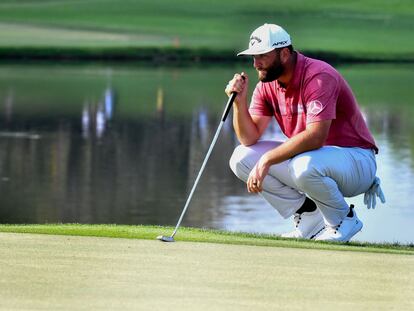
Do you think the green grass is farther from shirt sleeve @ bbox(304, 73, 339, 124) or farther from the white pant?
shirt sleeve @ bbox(304, 73, 339, 124)

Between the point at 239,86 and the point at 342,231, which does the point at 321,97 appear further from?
the point at 342,231

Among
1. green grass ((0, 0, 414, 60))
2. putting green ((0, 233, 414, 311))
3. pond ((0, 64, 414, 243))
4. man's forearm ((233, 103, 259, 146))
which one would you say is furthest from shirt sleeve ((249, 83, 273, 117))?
green grass ((0, 0, 414, 60))

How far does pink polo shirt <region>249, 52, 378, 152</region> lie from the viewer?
7461 mm

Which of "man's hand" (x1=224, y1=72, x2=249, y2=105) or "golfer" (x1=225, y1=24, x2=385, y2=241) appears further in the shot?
"man's hand" (x1=224, y1=72, x2=249, y2=105)

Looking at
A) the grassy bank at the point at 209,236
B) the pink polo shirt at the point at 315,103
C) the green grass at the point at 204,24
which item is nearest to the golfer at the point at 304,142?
the pink polo shirt at the point at 315,103

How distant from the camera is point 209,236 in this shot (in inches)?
290

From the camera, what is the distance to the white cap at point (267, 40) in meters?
7.42

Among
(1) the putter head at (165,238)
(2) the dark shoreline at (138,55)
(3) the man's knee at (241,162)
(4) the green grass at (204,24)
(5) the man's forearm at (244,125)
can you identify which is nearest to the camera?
(1) the putter head at (165,238)

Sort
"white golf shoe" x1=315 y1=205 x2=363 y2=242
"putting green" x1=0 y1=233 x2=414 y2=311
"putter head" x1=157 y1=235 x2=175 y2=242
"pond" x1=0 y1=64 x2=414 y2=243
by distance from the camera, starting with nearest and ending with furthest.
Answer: "putting green" x1=0 y1=233 x2=414 y2=311, "putter head" x1=157 y1=235 x2=175 y2=242, "white golf shoe" x1=315 y1=205 x2=363 y2=242, "pond" x1=0 y1=64 x2=414 y2=243

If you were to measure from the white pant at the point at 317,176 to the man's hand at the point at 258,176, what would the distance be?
0.16m

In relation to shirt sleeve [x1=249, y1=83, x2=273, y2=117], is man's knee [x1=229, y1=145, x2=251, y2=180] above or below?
below

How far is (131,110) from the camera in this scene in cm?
3356

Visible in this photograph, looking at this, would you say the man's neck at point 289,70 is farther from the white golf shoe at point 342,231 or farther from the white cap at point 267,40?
the white golf shoe at point 342,231

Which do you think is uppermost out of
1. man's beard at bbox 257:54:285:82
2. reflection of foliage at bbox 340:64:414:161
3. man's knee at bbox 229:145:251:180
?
man's beard at bbox 257:54:285:82
